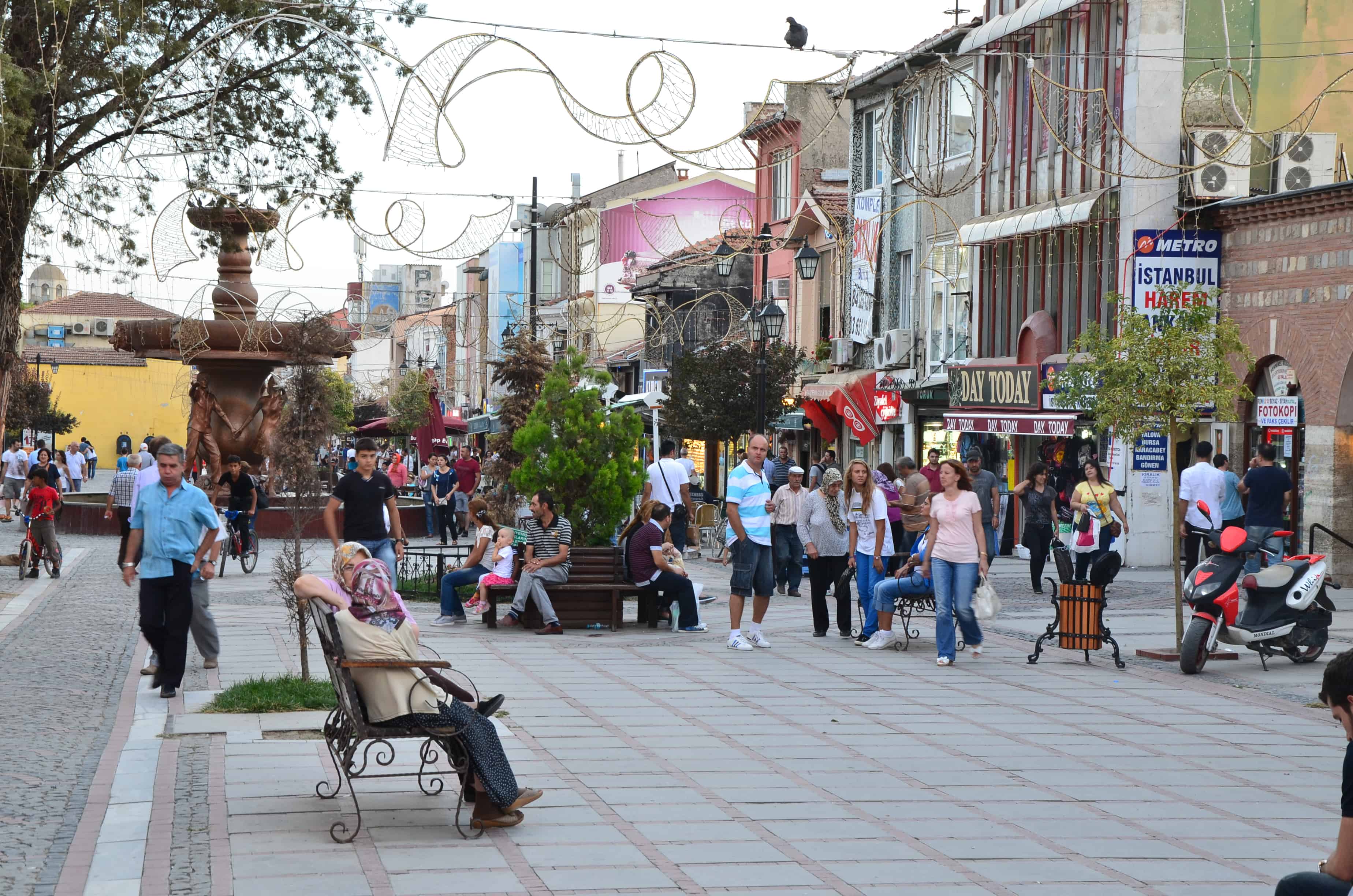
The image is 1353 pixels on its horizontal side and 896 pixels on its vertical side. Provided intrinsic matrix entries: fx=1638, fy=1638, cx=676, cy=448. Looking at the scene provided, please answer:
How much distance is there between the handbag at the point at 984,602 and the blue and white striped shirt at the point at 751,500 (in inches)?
74.9

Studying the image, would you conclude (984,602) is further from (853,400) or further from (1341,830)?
(853,400)

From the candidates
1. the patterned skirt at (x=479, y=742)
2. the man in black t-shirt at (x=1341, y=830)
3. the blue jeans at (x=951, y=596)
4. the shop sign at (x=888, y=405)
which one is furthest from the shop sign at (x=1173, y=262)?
the man in black t-shirt at (x=1341, y=830)

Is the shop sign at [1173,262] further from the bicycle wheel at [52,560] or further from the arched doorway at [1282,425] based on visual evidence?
the bicycle wheel at [52,560]

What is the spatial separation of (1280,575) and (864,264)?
24.2 m

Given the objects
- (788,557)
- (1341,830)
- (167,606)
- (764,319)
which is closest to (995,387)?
(764,319)

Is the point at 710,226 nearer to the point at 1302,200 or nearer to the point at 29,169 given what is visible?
the point at 1302,200

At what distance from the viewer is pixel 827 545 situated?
15430 mm

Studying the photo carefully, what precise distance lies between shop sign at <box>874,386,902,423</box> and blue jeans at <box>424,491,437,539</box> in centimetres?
977

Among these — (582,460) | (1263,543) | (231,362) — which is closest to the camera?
(1263,543)

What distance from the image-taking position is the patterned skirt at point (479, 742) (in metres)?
7.13

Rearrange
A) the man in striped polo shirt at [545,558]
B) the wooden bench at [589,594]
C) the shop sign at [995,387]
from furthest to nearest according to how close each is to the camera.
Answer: the shop sign at [995,387] < the wooden bench at [589,594] < the man in striped polo shirt at [545,558]

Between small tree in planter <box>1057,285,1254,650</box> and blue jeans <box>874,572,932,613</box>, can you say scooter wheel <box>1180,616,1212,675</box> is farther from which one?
blue jeans <box>874,572,932,613</box>

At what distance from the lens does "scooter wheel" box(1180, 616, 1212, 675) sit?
12891 mm

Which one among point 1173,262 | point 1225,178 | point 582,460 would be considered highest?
point 1225,178
